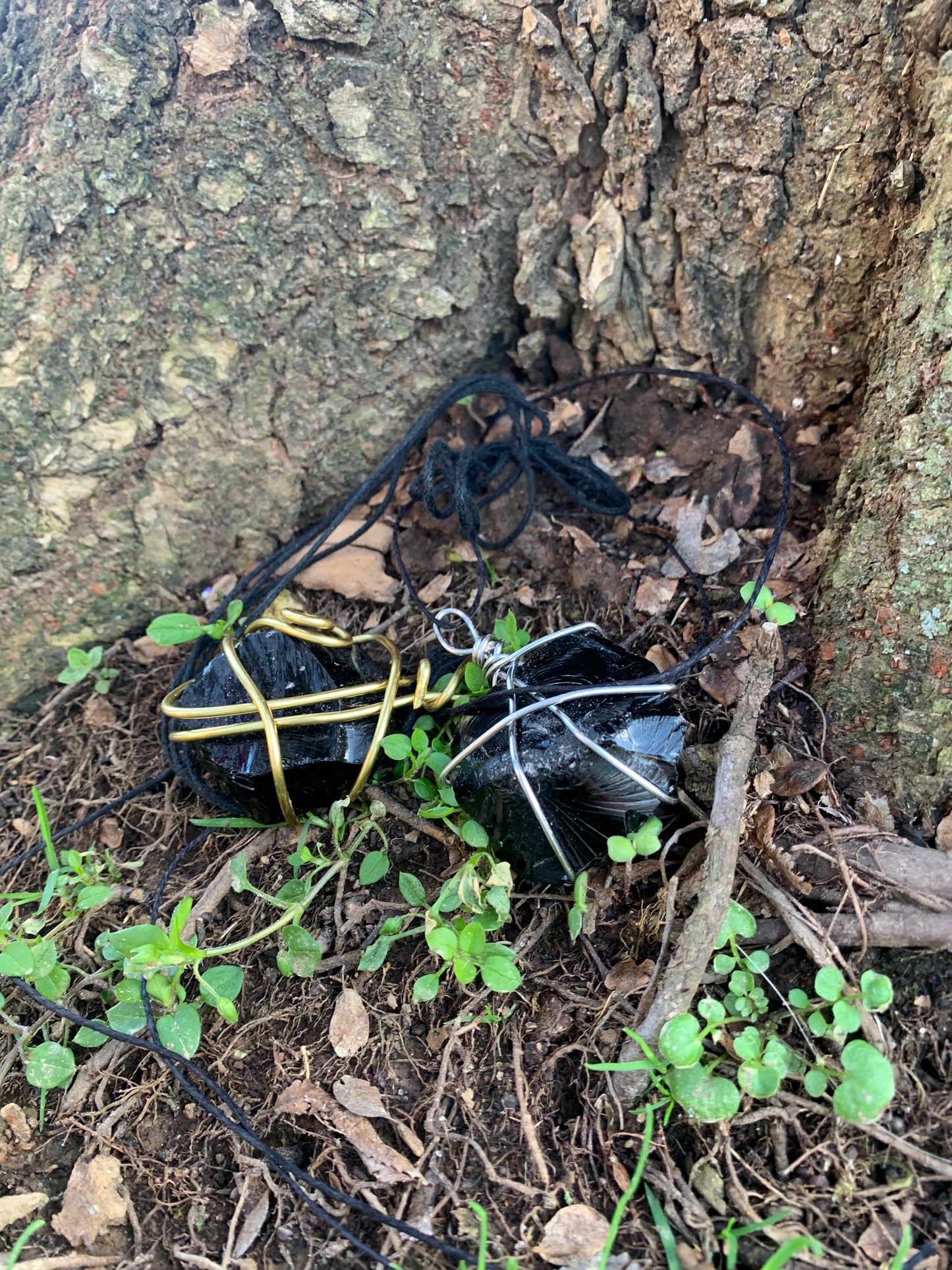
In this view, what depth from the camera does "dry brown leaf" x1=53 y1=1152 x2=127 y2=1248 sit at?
4.33 ft

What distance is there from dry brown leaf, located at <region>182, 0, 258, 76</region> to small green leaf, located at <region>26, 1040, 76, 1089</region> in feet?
6.26

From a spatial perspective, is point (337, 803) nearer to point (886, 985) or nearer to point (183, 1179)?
point (183, 1179)

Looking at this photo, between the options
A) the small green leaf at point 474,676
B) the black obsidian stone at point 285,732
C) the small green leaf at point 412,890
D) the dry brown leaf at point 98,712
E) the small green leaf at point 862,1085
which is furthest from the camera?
the dry brown leaf at point 98,712

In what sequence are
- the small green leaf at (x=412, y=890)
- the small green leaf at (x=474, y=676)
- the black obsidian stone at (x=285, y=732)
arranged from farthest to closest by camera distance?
the small green leaf at (x=474, y=676) < the black obsidian stone at (x=285, y=732) < the small green leaf at (x=412, y=890)

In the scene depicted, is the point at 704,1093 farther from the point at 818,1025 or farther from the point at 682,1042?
the point at 818,1025

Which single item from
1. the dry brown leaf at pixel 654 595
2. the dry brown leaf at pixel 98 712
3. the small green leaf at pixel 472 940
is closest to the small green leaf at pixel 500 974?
the small green leaf at pixel 472 940

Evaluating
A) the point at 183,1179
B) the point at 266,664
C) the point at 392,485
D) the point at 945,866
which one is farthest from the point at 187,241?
the point at 945,866

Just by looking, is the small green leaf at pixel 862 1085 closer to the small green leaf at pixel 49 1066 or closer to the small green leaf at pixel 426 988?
the small green leaf at pixel 426 988

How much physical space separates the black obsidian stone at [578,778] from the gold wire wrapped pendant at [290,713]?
0.82 feet

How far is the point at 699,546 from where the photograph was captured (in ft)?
6.05

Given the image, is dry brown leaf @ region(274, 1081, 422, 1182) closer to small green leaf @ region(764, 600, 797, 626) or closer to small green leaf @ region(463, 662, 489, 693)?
small green leaf @ region(463, 662, 489, 693)

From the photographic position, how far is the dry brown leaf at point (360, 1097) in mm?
1371

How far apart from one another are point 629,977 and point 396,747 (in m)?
0.59

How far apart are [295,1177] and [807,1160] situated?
78 centimetres
